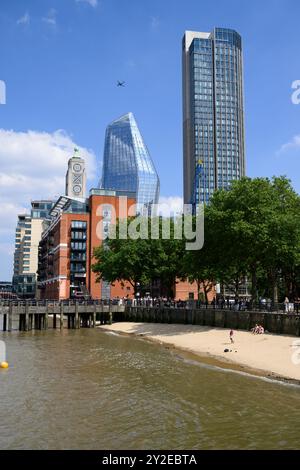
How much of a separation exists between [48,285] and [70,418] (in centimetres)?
13885

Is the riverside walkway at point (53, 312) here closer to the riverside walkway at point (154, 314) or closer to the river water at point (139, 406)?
the riverside walkway at point (154, 314)

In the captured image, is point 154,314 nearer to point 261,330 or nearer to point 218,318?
point 218,318

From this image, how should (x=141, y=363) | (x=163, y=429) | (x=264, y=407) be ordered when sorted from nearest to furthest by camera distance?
(x=163, y=429) → (x=264, y=407) → (x=141, y=363)

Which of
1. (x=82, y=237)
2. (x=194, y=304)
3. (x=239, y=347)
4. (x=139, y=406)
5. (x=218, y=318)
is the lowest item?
(x=139, y=406)

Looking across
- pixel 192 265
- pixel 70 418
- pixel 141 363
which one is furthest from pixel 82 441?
pixel 192 265

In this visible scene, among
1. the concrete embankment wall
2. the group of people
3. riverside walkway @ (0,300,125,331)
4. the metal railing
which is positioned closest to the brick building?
riverside walkway @ (0,300,125,331)

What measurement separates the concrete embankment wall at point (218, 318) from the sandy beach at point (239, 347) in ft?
5.48

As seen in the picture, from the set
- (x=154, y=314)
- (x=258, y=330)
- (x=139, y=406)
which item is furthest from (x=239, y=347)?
(x=154, y=314)

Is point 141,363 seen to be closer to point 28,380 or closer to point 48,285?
point 28,380

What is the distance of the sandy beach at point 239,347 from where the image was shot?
36.8 meters

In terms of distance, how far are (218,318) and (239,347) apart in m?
16.2

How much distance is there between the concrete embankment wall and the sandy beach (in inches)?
65.8

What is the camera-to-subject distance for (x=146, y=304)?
83.2 metres

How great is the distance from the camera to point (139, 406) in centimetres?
2539
